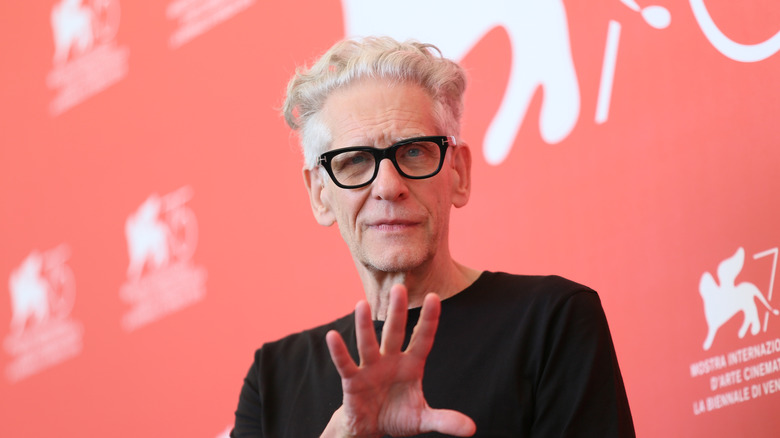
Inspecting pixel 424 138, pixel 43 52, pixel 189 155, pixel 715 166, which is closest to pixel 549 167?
pixel 715 166

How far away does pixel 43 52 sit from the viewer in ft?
9.34

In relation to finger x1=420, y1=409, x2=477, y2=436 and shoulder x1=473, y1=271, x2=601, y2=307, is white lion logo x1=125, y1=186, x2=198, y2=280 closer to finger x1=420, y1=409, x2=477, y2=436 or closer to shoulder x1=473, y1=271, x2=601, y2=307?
shoulder x1=473, y1=271, x2=601, y2=307

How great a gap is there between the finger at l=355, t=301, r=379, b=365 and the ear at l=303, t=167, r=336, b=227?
0.50m

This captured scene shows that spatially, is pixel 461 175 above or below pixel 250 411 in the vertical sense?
above

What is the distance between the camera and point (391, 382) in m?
1.17

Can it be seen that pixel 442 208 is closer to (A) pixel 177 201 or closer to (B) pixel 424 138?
(B) pixel 424 138

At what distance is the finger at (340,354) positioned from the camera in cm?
107

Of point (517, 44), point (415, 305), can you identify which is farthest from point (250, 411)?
point (517, 44)

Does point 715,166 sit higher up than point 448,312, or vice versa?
point 715,166

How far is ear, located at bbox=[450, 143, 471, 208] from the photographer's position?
157 centimetres

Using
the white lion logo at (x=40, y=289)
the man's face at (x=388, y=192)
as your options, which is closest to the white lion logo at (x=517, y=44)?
the man's face at (x=388, y=192)

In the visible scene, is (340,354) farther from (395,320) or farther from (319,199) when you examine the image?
(319,199)

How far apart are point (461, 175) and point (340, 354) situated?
59 cm

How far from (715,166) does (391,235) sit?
60 cm
